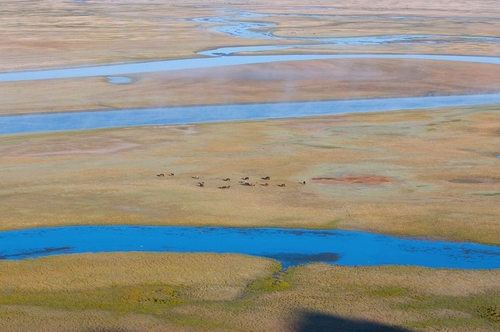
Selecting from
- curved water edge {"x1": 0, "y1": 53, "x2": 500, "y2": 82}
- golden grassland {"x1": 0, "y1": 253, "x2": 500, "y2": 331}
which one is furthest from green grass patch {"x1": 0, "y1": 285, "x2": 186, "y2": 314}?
curved water edge {"x1": 0, "y1": 53, "x2": 500, "y2": 82}

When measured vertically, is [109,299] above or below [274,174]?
above

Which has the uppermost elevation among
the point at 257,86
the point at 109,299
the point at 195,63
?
the point at 109,299

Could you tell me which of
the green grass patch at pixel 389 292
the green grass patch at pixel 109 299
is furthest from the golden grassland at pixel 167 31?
the green grass patch at pixel 389 292

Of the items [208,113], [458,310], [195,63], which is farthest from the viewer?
[195,63]

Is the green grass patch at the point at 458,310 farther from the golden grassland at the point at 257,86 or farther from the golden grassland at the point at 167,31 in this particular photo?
the golden grassland at the point at 167,31

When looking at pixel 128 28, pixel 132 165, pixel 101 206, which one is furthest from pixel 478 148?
pixel 128 28

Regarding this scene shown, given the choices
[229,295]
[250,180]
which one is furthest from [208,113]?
[229,295]

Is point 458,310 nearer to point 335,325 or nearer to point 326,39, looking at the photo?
point 335,325

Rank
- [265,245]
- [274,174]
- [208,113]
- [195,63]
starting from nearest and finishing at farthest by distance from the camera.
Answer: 1. [265,245]
2. [274,174]
3. [208,113]
4. [195,63]

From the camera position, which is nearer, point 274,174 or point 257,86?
point 274,174
